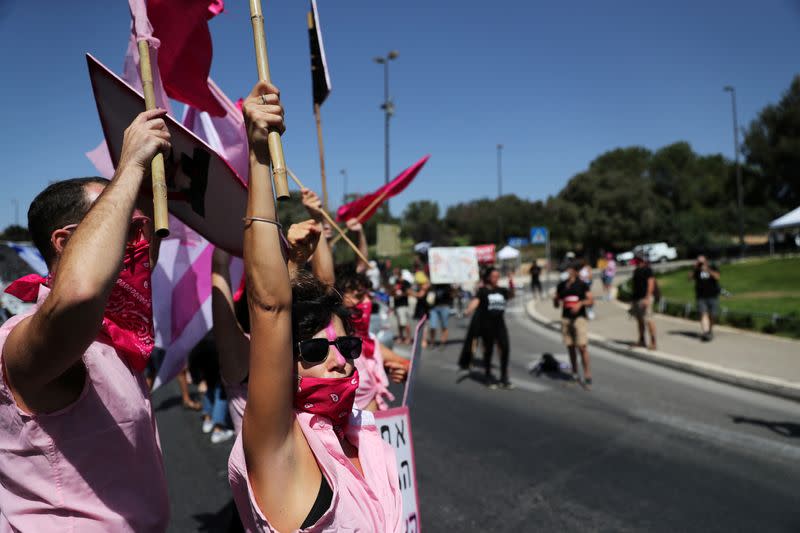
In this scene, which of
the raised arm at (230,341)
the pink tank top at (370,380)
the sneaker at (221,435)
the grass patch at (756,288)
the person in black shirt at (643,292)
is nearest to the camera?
the raised arm at (230,341)

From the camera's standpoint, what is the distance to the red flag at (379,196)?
4229 millimetres

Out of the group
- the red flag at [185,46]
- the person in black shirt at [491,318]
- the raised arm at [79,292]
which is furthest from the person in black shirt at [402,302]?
the raised arm at [79,292]

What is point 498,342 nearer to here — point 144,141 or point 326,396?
point 326,396

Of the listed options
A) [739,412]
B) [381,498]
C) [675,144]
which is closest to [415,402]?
[739,412]

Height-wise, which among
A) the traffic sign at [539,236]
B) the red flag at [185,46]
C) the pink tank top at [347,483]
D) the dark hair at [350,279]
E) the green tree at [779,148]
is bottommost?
the pink tank top at [347,483]

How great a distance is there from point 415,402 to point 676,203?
7213 cm

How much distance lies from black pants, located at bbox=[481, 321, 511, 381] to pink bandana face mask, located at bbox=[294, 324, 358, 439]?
24.5 ft

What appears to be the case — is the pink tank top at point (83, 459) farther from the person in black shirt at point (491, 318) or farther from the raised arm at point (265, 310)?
the person in black shirt at point (491, 318)

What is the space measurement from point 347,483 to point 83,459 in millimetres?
663

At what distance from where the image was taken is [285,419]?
56.0 inches

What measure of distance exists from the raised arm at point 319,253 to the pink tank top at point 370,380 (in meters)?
0.46

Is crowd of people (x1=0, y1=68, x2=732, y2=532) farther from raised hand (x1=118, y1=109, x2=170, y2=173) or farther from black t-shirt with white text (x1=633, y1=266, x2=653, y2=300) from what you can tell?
black t-shirt with white text (x1=633, y1=266, x2=653, y2=300)

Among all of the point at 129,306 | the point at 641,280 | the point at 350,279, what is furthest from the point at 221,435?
the point at 641,280

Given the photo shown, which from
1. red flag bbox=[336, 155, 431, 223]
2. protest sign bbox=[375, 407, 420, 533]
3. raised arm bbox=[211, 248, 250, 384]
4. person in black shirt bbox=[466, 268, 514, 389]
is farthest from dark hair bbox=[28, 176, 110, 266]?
person in black shirt bbox=[466, 268, 514, 389]
